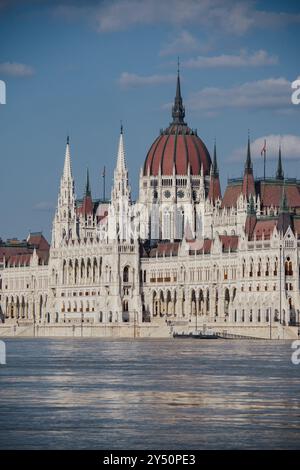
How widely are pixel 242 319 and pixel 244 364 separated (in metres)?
85.9

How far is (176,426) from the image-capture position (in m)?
58.1

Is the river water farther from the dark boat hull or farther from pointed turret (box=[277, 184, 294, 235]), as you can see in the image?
pointed turret (box=[277, 184, 294, 235])

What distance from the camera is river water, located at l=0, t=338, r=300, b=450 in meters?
54.8

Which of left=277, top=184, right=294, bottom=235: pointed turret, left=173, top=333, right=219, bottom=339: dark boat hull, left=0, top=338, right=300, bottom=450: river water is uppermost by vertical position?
left=277, top=184, right=294, bottom=235: pointed turret

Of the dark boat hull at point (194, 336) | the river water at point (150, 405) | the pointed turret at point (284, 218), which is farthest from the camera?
the pointed turret at point (284, 218)

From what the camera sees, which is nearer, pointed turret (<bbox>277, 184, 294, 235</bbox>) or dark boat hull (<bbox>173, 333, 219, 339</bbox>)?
dark boat hull (<bbox>173, 333, 219, 339</bbox>)

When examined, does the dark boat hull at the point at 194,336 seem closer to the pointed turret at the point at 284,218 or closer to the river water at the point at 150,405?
the pointed turret at the point at 284,218

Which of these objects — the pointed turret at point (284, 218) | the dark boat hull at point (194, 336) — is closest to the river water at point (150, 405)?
the dark boat hull at point (194, 336)

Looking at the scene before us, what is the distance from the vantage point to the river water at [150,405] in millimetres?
54781

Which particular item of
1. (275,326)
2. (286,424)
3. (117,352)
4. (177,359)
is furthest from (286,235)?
(286,424)

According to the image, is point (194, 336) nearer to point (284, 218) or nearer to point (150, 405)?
point (284, 218)

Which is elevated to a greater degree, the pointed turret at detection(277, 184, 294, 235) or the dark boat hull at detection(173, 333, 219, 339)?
the pointed turret at detection(277, 184, 294, 235)

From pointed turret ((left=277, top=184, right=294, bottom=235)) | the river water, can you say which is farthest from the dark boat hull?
the river water

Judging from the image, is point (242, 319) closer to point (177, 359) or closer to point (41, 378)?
point (177, 359)
